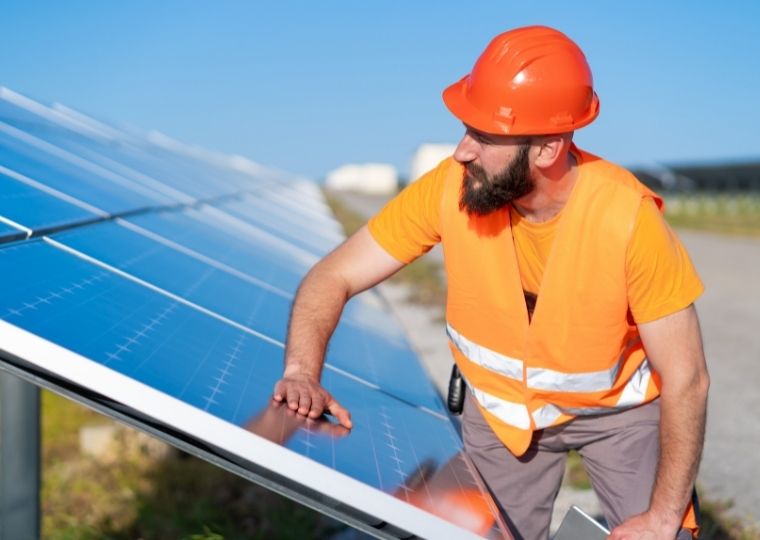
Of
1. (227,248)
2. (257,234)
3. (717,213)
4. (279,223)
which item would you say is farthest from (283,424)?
(717,213)

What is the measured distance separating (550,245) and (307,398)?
2.91 feet

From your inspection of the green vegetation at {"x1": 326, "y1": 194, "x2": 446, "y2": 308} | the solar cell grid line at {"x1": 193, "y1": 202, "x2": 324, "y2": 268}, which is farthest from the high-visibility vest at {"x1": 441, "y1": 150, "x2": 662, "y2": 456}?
the green vegetation at {"x1": 326, "y1": 194, "x2": 446, "y2": 308}

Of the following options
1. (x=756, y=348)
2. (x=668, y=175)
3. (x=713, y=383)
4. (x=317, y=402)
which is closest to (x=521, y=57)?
Result: (x=317, y=402)

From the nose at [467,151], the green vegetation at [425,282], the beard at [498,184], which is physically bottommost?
the green vegetation at [425,282]

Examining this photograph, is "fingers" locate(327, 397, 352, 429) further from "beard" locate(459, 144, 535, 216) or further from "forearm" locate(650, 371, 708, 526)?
"forearm" locate(650, 371, 708, 526)

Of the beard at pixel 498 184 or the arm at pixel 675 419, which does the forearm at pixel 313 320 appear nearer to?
the beard at pixel 498 184

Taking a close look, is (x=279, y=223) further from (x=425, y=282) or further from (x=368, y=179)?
(x=368, y=179)

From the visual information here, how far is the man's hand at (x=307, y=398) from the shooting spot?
265cm

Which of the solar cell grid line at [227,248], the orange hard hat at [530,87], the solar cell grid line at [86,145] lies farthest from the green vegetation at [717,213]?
the orange hard hat at [530,87]

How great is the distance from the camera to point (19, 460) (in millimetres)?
3871

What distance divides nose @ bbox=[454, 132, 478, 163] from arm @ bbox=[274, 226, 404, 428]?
1.49 feet

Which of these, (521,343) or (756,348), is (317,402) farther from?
(756,348)

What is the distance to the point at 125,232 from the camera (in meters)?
3.73

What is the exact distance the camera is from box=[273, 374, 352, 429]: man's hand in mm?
Result: 2648
